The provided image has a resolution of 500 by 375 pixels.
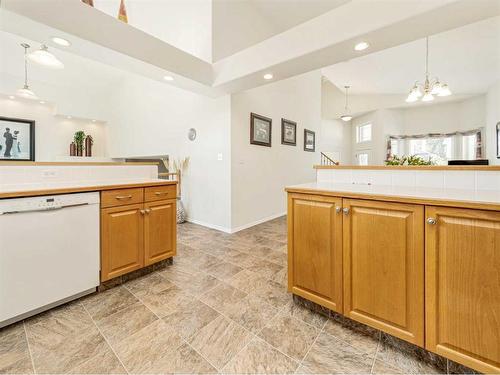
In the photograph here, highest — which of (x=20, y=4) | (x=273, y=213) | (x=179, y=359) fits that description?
(x=20, y=4)

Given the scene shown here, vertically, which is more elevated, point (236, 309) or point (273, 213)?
point (273, 213)

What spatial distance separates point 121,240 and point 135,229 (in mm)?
138

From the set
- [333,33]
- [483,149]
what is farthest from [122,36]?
[483,149]

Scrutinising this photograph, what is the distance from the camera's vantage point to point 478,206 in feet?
3.05

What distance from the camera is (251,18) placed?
3.60 meters

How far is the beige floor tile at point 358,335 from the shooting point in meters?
1.27

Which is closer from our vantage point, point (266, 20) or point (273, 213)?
point (266, 20)

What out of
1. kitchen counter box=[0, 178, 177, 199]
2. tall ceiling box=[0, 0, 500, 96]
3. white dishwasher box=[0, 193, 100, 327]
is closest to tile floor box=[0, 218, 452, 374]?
white dishwasher box=[0, 193, 100, 327]

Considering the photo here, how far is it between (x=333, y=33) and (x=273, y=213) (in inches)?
122

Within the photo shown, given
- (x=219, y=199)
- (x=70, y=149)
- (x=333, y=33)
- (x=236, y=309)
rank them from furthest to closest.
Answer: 1. (x=70, y=149)
2. (x=219, y=199)
3. (x=333, y=33)
4. (x=236, y=309)

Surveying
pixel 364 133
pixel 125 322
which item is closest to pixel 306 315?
pixel 125 322

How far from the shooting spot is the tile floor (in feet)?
3.78

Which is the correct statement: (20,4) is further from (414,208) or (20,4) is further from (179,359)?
(414,208)

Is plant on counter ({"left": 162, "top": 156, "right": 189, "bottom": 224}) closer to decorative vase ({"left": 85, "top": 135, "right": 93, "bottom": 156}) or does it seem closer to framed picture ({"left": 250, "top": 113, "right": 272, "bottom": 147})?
framed picture ({"left": 250, "top": 113, "right": 272, "bottom": 147})
